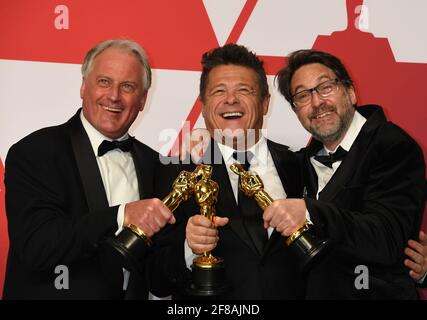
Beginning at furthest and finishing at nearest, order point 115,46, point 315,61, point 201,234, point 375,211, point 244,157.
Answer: point 315,61, point 115,46, point 244,157, point 375,211, point 201,234

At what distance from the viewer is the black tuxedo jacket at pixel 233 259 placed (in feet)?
5.19

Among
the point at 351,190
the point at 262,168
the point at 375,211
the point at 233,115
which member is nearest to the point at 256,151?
the point at 262,168

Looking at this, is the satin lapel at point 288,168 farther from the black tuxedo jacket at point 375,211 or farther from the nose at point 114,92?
the nose at point 114,92

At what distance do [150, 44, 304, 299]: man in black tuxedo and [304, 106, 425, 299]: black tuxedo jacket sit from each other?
0.18 m

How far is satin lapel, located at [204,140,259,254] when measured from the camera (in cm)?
160

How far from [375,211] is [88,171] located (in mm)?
1185

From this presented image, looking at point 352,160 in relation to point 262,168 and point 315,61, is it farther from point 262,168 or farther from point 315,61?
point 315,61

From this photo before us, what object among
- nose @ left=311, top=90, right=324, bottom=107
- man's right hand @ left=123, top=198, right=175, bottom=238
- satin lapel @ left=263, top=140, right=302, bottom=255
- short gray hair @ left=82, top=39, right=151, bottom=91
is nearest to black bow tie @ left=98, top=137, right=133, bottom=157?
short gray hair @ left=82, top=39, right=151, bottom=91

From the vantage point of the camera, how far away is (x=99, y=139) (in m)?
1.88

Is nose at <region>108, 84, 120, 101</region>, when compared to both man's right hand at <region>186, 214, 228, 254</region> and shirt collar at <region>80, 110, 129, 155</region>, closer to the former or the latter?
shirt collar at <region>80, 110, 129, 155</region>

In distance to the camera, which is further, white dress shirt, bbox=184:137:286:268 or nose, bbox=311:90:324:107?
nose, bbox=311:90:324:107

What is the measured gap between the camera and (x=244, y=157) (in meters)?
1.81

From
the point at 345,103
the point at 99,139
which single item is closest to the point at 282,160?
the point at 345,103

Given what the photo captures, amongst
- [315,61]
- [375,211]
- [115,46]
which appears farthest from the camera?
[315,61]
